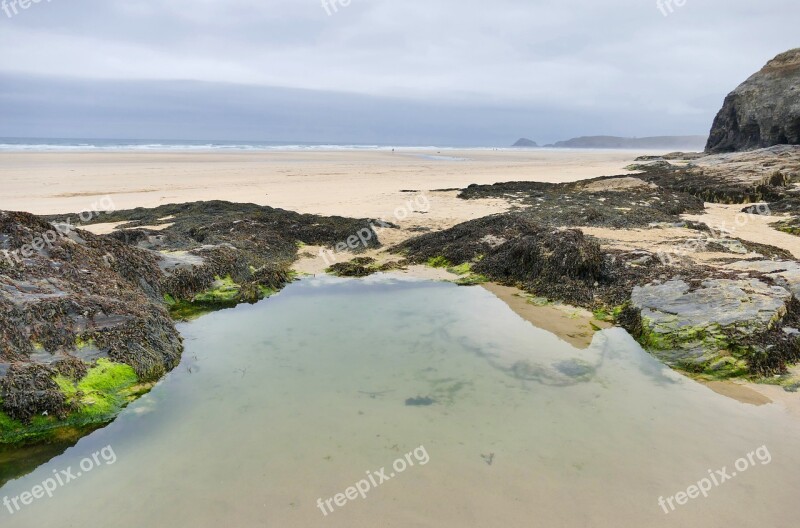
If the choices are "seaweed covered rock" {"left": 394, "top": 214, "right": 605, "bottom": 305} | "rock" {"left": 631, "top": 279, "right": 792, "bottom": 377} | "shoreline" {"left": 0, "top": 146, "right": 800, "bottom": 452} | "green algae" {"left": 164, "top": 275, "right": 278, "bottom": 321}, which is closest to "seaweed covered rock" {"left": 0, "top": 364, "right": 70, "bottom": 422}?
"shoreline" {"left": 0, "top": 146, "right": 800, "bottom": 452}

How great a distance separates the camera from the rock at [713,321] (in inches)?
191

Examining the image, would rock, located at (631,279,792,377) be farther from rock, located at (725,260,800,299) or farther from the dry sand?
the dry sand

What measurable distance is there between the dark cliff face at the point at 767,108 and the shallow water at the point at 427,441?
33564 millimetres

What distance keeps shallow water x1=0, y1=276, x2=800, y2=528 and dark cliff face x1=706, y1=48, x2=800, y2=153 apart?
3356 centimetres

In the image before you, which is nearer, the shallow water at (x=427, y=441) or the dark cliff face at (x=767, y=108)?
the shallow water at (x=427, y=441)

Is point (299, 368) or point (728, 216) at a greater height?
point (728, 216)

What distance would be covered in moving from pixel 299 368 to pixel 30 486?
2.27 meters

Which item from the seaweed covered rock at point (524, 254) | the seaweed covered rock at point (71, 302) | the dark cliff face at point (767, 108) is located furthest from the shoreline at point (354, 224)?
the dark cliff face at point (767, 108)

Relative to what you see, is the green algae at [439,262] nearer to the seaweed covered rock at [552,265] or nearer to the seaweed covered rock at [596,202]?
the seaweed covered rock at [552,265]

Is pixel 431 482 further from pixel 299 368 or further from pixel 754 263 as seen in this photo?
pixel 754 263

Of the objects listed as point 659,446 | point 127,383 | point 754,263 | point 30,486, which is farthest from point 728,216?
point 30,486

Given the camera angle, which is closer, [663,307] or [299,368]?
[299,368]

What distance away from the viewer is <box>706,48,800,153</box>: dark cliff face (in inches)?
1161

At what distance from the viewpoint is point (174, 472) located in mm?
3354
